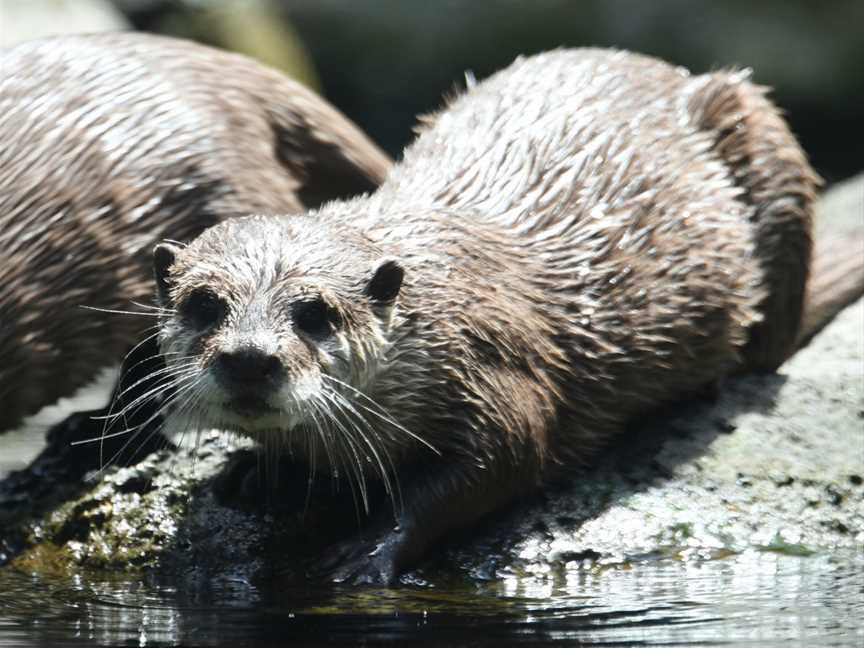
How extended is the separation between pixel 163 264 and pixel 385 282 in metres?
0.55

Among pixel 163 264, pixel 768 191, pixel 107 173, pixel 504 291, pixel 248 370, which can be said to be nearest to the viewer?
pixel 248 370

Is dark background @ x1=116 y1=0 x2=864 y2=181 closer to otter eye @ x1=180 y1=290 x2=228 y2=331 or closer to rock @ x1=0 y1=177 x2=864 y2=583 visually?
rock @ x1=0 y1=177 x2=864 y2=583

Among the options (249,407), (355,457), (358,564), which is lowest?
(358,564)

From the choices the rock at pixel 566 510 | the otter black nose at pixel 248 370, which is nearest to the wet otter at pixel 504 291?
the otter black nose at pixel 248 370

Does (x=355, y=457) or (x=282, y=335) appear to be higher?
(x=282, y=335)

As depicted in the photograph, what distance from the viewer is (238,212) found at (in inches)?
209

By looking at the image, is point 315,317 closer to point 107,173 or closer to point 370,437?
point 370,437

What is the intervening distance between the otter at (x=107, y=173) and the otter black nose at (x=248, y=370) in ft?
4.87

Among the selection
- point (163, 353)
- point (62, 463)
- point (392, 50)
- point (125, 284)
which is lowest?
point (392, 50)

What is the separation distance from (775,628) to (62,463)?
7.86 ft

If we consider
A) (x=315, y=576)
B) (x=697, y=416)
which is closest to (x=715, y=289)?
(x=697, y=416)

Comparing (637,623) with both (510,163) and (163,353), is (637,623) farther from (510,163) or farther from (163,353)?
(510,163)

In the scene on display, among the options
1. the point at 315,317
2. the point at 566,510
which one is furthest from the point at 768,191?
the point at 315,317

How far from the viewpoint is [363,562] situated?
4.02 metres
